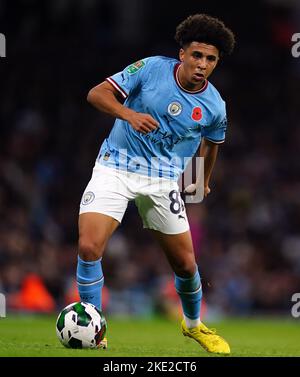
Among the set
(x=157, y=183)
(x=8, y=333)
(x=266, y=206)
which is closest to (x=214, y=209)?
(x=266, y=206)

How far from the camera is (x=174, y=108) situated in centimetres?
769

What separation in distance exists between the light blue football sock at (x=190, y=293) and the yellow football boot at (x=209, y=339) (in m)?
0.10

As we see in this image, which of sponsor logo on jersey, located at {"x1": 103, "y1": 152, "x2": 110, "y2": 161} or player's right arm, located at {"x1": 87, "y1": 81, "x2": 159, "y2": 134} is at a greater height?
player's right arm, located at {"x1": 87, "y1": 81, "x2": 159, "y2": 134}

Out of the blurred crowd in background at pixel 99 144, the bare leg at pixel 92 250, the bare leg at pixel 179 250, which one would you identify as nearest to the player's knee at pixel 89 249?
the bare leg at pixel 92 250

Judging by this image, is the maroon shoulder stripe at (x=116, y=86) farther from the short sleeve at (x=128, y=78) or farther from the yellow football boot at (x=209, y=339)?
the yellow football boot at (x=209, y=339)

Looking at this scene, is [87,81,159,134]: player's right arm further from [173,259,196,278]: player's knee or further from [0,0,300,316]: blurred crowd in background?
[0,0,300,316]: blurred crowd in background

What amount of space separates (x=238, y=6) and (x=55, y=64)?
4556 millimetres

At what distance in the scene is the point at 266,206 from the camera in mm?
17547

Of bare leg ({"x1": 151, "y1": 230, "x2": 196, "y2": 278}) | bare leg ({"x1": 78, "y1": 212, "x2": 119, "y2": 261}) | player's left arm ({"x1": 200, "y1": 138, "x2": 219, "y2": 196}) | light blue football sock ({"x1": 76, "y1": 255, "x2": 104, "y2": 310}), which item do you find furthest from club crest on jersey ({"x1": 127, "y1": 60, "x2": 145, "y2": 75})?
light blue football sock ({"x1": 76, "y1": 255, "x2": 104, "y2": 310})

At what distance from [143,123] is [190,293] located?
1.55 meters

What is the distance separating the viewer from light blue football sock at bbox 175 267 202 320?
7.89 m

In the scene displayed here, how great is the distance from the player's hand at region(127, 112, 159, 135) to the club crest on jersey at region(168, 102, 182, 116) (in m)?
Result: 0.55

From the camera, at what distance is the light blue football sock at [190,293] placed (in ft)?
25.9

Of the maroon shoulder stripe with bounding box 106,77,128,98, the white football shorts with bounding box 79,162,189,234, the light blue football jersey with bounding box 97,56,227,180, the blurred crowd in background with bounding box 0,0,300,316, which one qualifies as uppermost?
the maroon shoulder stripe with bounding box 106,77,128,98
